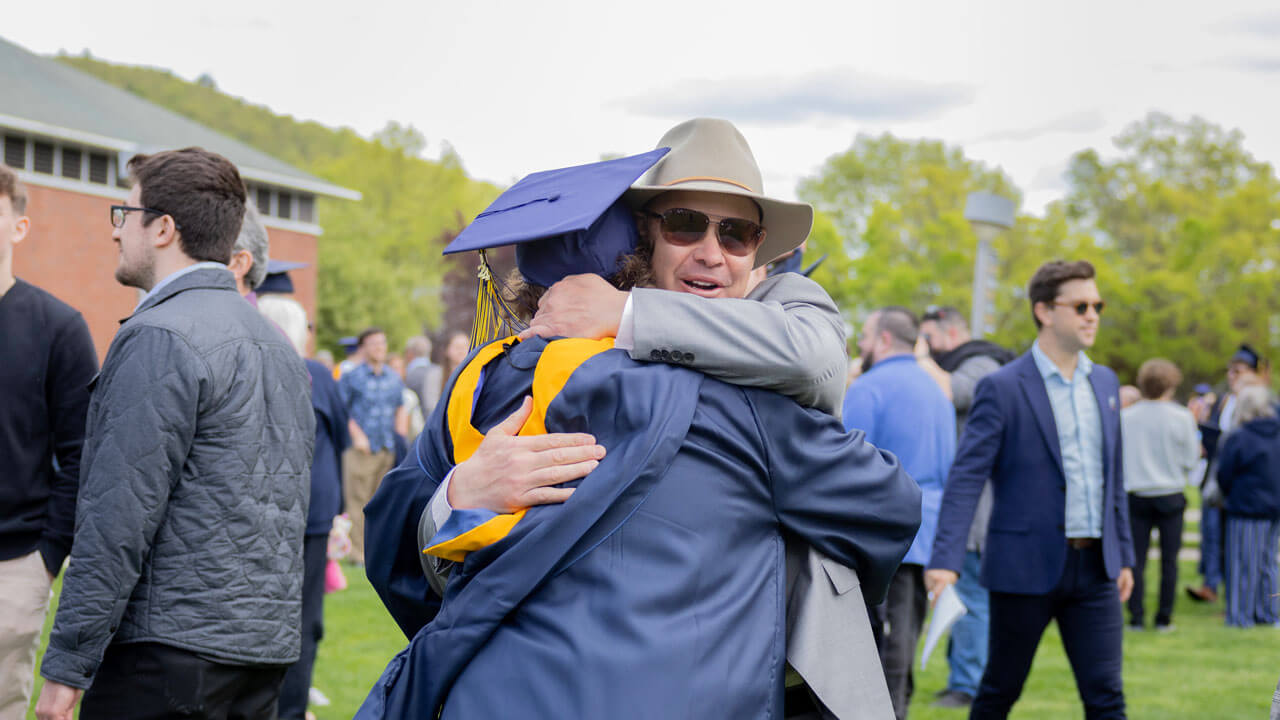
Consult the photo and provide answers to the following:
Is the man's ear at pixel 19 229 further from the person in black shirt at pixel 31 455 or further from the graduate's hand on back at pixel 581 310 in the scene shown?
the graduate's hand on back at pixel 581 310

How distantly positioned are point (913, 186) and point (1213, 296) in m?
11.8

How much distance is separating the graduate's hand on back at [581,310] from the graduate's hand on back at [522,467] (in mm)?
146

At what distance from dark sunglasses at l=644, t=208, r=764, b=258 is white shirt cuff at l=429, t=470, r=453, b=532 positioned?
0.71m

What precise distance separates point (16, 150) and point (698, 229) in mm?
30617

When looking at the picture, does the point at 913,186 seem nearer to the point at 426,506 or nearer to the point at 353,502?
the point at 353,502

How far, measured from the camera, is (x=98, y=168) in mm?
30297

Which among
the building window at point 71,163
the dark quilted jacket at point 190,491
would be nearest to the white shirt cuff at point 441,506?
the dark quilted jacket at point 190,491

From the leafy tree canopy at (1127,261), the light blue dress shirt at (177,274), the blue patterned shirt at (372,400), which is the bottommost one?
the blue patterned shirt at (372,400)

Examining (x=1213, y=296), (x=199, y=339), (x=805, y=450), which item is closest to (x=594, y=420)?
(x=805, y=450)

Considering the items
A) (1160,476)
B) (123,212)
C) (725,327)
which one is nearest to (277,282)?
(123,212)

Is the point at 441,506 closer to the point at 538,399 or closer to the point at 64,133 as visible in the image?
the point at 538,399

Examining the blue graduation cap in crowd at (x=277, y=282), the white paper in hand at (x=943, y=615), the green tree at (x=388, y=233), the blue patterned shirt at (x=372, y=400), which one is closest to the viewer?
the white paper in hand at (x=943, y=615)

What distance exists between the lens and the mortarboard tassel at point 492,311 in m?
2.33

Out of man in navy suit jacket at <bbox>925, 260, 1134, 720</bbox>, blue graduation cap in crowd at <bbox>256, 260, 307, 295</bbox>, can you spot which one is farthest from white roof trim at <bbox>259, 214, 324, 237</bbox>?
man in navy suit jacket at <bbox>925, 260, 1134, 720</bbox>
